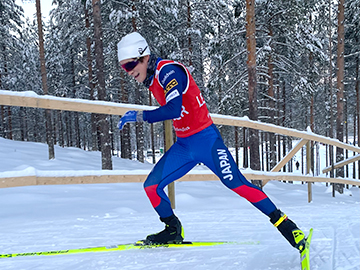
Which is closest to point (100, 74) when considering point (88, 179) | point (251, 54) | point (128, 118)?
point (251, 54)

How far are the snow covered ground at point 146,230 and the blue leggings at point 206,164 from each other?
421mm

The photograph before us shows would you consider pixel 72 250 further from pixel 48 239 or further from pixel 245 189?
pixel 245 189

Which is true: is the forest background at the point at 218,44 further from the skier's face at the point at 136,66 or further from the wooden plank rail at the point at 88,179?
the skier's face at the point at 136,66

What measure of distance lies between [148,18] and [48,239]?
1377cm

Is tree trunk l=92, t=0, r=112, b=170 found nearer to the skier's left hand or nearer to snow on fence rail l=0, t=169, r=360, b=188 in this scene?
snow on fence rail l=0, t=169, r=360, b=188

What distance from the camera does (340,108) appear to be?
1268cm

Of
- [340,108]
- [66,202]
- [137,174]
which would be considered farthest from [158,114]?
[340,108]

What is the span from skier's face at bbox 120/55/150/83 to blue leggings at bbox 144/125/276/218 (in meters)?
0.64

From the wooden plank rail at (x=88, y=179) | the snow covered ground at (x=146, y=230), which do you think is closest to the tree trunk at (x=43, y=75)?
the snow covered ground at (x=146, y=230)

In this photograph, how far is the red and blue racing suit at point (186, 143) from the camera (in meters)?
2.19

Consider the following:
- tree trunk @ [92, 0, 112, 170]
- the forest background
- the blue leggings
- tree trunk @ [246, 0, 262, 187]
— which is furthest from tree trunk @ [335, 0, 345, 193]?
the blue leggings

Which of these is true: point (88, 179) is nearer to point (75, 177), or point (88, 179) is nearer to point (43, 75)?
point (75, 177)

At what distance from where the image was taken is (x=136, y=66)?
7.64 ft

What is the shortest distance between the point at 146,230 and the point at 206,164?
122 cm
